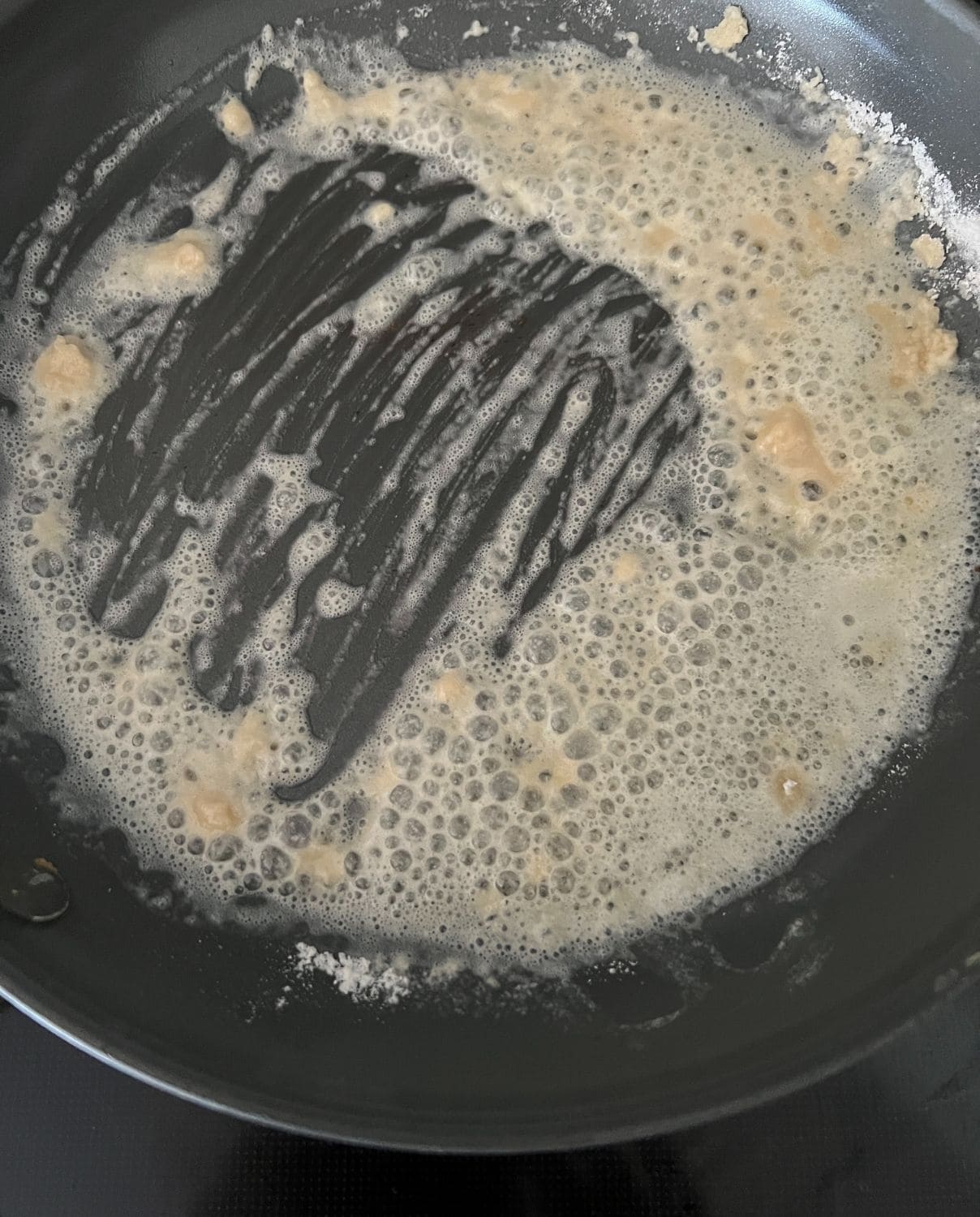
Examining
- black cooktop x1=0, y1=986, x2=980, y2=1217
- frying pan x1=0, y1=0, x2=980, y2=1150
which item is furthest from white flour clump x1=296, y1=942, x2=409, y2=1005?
black cooktop x1=0, y1=986, x2=980, y2=1217

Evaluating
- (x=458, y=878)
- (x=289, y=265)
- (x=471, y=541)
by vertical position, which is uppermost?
(x=289, y=265)

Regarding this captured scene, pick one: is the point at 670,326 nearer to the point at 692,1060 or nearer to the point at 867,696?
the point at 867,696

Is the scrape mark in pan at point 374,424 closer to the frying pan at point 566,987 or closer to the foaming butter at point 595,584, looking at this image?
the foaming butter at point 595,584

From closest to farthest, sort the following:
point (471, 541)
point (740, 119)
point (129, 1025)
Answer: point (129, 1025), point (471, 541), point (740, 119)

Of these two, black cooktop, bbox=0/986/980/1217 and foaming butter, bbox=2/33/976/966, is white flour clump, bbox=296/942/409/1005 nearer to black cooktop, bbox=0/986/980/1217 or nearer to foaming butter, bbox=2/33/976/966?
foaming butter, bbox=2/33/976/966

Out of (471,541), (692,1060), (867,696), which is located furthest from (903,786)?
(471,541)

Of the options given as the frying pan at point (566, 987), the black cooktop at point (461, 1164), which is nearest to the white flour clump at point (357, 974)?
the frying pan at point (566, 987)

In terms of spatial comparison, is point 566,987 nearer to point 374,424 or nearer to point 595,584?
point 595,584
